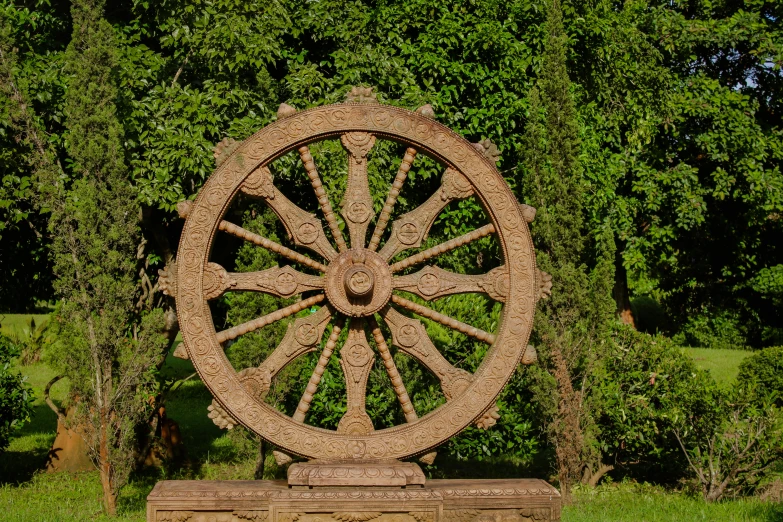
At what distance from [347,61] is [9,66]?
3.48m

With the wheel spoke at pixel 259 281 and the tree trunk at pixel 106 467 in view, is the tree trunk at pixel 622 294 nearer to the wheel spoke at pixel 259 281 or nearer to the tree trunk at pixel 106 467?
the tree trunk at pixel 106 467

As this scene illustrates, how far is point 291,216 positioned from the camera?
19.0 ft

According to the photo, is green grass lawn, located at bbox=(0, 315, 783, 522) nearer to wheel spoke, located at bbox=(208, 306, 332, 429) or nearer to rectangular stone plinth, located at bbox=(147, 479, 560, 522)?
rectangular stone plinth, located at bbox=(147, 479, 560, 522)

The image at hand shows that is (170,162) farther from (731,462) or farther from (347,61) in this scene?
(731,462)

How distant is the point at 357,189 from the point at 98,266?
3.29 m

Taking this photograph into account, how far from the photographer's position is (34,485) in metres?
9.56

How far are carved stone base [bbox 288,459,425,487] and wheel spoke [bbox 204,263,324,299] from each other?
1.13m

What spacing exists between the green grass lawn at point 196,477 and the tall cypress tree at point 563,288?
0.61m

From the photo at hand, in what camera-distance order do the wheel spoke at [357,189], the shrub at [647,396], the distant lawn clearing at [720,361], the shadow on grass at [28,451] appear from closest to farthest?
1. the wheel spoke at [357,189]
2. the shrub at [647,396]
3. the shadow on grass at [28,451]
4. the distant lawn clearing at [720,361]

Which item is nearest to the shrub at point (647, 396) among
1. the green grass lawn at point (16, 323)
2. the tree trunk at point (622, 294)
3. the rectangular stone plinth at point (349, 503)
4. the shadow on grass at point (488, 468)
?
the shadow on grass at point (488, 468)

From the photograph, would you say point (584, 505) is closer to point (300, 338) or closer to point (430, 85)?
point (300, 338)

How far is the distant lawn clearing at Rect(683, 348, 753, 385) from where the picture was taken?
54.2 feet

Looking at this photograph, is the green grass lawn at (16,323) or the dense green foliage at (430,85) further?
the green grass lawn at (16,323)

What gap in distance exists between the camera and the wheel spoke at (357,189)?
19.0 feet
